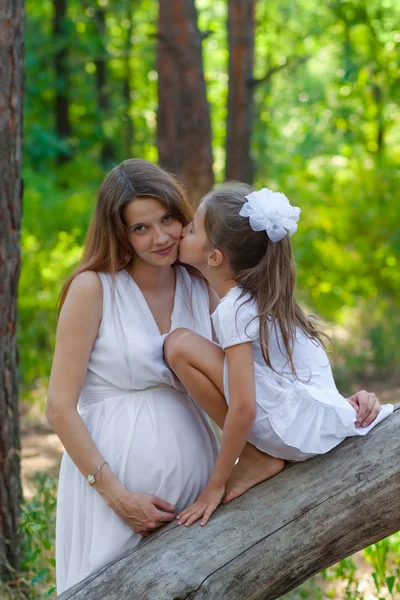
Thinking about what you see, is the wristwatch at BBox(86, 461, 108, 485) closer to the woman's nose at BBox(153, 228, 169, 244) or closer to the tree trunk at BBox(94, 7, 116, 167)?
the woman's nose at BBox(153, 228, 169, 244)

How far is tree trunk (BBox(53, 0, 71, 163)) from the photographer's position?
1563cm

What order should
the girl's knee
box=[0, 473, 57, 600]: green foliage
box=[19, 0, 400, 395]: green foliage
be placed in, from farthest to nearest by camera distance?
box=[19, 0, 400, 395]: green foliage → box=[0, 473, 57, 600]: green foliage → the girl's knee

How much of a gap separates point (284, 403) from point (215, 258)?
0.51 metres

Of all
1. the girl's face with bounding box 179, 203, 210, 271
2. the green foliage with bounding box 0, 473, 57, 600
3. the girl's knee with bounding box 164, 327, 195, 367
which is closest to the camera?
the girl's knee with bounding box 164, 327, 195, 367

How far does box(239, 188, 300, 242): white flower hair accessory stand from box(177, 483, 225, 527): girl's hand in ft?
2.70

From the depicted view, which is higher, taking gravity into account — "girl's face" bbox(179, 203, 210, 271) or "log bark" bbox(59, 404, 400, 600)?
"girl's face" bbox(179, 203, 210, 271)

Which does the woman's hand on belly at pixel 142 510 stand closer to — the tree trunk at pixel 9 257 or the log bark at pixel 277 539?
the log bark at pixel 277 539

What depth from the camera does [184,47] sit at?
310 inches

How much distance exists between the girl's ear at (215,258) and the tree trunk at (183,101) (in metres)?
5.36

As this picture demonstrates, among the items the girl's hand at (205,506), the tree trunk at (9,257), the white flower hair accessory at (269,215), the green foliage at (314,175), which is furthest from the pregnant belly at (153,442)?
the green foliage at (314,175)

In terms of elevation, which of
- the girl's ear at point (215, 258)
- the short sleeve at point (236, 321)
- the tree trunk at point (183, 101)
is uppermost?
the tree trunk at point (183, 101)

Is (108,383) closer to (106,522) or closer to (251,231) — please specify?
(106,522)

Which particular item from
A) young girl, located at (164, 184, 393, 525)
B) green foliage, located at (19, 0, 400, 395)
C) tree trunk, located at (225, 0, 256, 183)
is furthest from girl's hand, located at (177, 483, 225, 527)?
tree trunk, located at (225, 0, 256, 183)

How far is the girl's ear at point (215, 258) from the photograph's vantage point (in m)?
2.47
